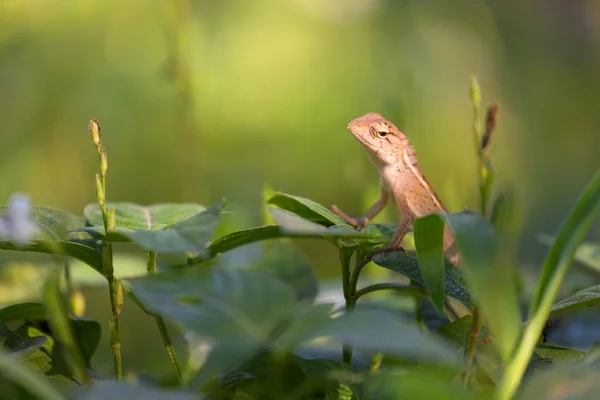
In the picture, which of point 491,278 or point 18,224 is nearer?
point 491,278

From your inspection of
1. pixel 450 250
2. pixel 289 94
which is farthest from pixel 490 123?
pixel 289 94

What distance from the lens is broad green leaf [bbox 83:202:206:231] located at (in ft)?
2.17

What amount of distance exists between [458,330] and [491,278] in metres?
0.16

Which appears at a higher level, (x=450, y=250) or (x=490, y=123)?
(x=490, y=123)

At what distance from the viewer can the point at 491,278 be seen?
0.48 m

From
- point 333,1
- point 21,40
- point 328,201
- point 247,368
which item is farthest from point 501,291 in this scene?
point 333,1

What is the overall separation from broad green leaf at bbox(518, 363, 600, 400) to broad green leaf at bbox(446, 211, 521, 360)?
0.08 m

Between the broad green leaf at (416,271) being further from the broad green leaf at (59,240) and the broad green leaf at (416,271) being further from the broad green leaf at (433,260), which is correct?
the broad green leaf at (59,240)

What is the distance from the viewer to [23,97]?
9.36ft

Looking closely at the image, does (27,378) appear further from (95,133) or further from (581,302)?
(581,302)

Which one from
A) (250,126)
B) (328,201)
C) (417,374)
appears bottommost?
(328,201)

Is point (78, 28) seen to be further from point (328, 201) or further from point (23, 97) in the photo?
point (328, 201)

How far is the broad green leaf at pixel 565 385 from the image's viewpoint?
407 millimetres

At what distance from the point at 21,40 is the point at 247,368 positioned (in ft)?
9.17
